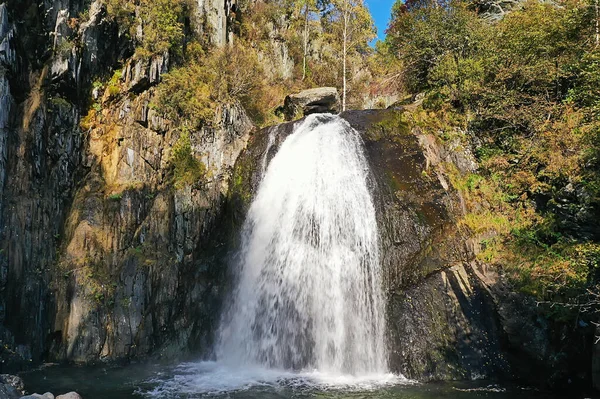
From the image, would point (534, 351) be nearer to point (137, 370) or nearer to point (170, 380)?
point (170, 380)

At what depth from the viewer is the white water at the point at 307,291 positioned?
10.9 metres

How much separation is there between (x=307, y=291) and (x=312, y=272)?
577mm

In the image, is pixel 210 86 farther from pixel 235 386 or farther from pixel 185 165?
pixel 235 386

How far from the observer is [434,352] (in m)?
10.4

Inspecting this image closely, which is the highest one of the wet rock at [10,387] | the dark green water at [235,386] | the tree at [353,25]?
the tree at [353,25]

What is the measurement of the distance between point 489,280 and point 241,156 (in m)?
9.91

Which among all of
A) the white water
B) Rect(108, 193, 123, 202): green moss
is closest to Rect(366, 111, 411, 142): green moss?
the white water

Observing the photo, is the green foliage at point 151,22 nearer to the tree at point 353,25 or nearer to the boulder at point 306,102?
the boulder at point 306,102

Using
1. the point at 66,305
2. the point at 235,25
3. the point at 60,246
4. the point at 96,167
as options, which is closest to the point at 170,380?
the point at 66,305

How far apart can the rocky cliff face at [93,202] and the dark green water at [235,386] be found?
69.8 inches

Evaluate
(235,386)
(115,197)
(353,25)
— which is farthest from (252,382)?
(353,25)

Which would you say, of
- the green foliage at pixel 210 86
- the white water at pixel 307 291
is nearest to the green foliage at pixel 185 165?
the green foliage at pixel 210 86

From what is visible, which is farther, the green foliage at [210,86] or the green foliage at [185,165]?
the green foliage at [210,86]

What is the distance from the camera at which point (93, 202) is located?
14.6 metres
